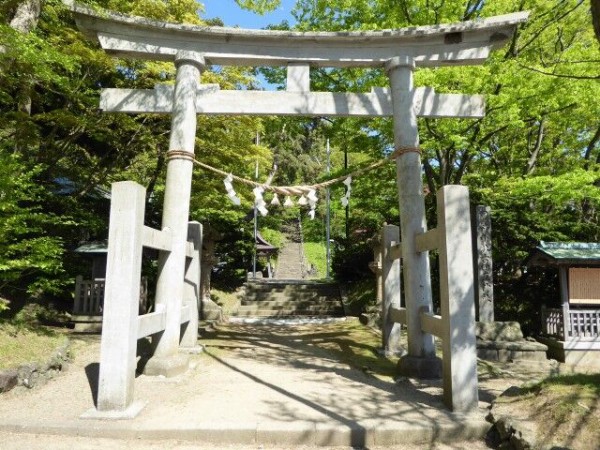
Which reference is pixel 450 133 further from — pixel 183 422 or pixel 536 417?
pixel 183 422

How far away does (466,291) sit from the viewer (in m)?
4.66

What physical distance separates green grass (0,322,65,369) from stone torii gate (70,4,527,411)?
2.00 m

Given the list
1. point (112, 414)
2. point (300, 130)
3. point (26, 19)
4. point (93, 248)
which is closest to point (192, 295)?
point (112, 414)

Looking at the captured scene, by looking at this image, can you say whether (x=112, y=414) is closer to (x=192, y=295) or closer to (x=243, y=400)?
(x=243, y=400)

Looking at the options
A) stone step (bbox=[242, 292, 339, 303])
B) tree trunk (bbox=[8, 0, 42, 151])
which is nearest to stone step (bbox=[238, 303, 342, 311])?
stone step (bbox=[242, 292, 339, 303])

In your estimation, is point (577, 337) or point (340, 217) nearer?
point (577, 337)

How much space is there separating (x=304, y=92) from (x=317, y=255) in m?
33.3

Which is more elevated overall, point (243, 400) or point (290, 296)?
point (290, 296)

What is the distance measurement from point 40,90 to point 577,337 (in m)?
16.2

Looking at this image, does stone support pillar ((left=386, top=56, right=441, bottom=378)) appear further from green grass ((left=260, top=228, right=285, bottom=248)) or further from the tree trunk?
green grass ((left=260, top=228, right=285, bottom=248))

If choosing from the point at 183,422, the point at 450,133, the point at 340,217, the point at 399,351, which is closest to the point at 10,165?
the point at 183,422

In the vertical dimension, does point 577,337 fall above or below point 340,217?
below

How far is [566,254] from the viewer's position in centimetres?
1170

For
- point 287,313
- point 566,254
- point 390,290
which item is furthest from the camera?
point 287,313
